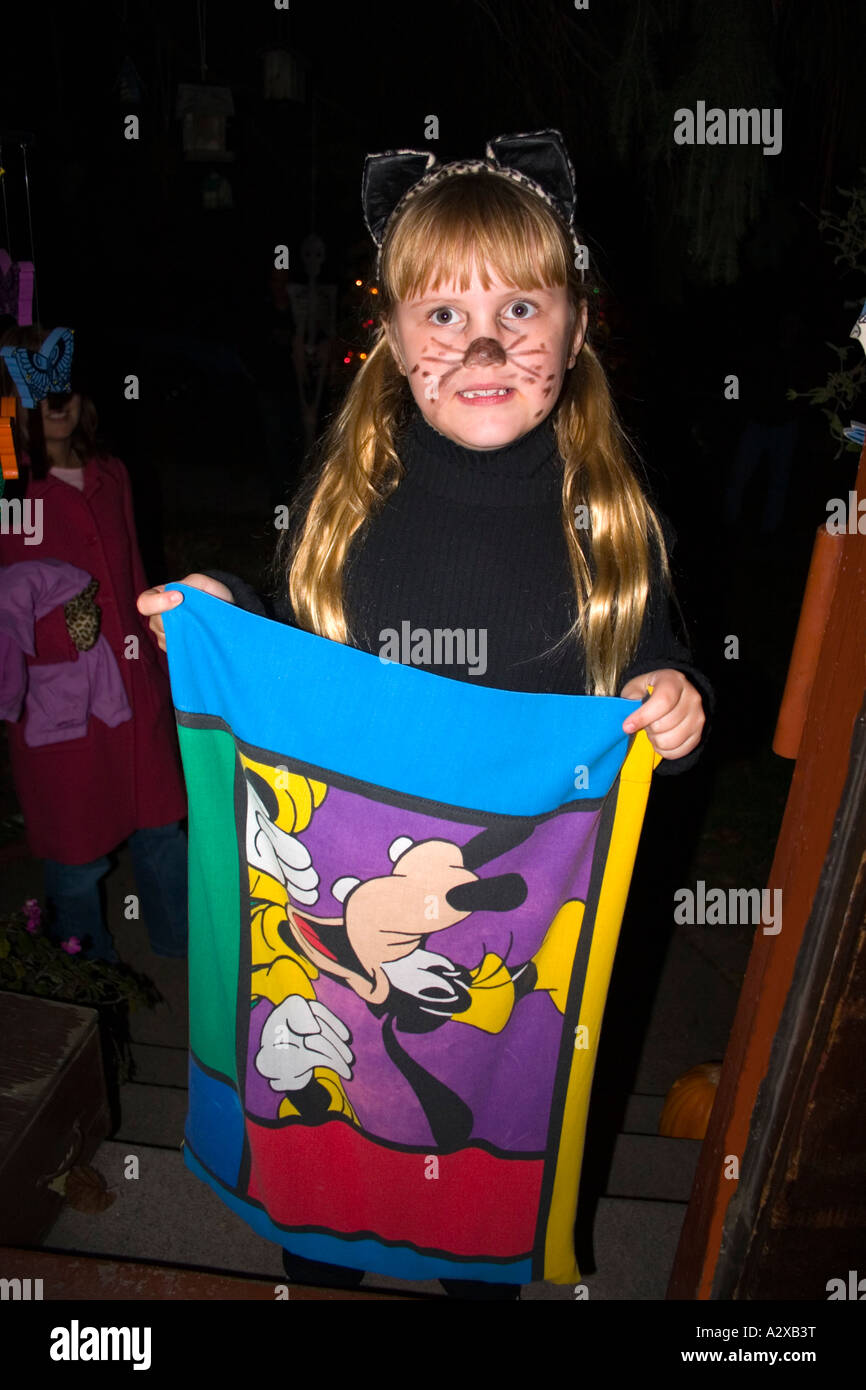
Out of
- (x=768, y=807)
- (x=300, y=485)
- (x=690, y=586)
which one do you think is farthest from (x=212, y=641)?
(x=690, y=586)

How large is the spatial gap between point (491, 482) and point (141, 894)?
215cm

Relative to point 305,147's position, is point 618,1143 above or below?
below

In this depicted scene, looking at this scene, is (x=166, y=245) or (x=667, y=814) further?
(x=166, y=245)

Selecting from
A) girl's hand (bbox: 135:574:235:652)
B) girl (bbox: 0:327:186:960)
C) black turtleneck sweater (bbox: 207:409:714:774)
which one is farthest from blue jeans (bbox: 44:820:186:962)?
black turtleneck sweater (bbox: 207:409:714:774)

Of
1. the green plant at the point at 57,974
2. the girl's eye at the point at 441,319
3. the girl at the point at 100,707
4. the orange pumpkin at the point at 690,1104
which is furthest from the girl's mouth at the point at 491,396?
the orange pumpkin at the point at 690,1104

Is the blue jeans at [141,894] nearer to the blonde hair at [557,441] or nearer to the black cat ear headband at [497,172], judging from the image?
the blonde hair at [557,441]

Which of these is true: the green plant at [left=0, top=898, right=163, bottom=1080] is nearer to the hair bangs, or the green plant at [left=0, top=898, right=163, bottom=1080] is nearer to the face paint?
the face paint

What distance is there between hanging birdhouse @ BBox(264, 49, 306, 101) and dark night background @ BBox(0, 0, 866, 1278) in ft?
0.20

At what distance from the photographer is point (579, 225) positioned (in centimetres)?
331

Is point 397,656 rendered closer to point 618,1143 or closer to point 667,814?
point 618,1143

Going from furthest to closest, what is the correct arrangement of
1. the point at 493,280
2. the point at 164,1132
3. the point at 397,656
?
1. the point at 164,1132
2. the point at 397,656
3. the point at 493,280

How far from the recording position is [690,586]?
5777mm

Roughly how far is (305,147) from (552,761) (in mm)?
6690
